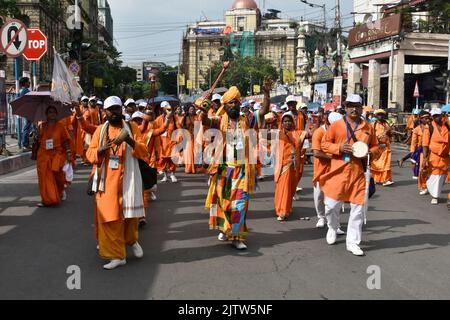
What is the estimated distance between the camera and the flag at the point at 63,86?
6.97 metres

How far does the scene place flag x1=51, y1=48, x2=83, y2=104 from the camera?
697 cm

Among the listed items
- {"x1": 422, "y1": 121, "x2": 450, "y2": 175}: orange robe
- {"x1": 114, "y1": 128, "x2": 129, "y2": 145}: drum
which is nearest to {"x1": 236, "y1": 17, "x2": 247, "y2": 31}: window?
{"x1": 422, "y1": 121, "x2": 450, "y2": 175}: orange robe

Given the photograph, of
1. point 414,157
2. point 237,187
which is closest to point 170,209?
point 237,187

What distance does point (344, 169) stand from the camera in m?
6.35

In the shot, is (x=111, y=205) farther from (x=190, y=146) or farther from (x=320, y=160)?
(x=190, y=146)

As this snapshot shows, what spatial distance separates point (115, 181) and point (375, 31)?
99.1ft

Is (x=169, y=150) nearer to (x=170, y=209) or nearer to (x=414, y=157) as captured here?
(x=170, y=209)

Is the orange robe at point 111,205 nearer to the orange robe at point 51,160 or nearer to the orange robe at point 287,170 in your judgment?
the orange robe at point 287,170

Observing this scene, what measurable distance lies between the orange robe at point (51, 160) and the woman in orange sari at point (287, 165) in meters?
3.61

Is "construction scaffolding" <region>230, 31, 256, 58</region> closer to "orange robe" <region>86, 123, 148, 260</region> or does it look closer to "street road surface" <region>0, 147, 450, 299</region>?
"street road surface" <region>0, 147, 450, 299</region>

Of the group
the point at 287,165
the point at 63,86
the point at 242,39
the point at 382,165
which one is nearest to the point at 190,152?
the point at 382,165

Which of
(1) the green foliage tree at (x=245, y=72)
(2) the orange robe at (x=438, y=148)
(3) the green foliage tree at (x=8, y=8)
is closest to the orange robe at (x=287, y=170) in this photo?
(2) the orange robe at (x=438, y=148)

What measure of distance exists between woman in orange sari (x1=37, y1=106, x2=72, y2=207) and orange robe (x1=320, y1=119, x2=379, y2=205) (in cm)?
470

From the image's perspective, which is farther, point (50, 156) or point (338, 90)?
point (338, 90)
